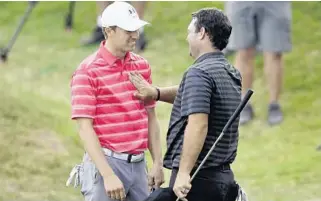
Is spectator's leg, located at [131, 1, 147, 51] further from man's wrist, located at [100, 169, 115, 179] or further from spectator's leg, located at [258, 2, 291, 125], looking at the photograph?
man's wrist, located at [100, 169, 115, 179]

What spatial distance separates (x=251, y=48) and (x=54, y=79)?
2.62m

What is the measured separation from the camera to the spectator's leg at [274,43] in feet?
30.4

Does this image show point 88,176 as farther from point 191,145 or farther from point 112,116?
point 191,145

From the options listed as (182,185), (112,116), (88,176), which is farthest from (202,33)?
(88,176)

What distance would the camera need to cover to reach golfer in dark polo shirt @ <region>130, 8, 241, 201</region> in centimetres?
462

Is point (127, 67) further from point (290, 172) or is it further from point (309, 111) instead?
point (309, 111)

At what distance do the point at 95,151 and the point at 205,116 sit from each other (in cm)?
57

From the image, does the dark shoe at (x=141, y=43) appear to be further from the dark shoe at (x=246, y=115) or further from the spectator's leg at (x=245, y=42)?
the dark shoe at (x=246, y=115)

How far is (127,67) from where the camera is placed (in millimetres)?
5000

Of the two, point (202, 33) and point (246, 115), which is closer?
point (202, 33)

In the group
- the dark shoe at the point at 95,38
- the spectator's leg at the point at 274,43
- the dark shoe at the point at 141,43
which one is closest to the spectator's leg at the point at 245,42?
the spectator's leg at the point at 274,43

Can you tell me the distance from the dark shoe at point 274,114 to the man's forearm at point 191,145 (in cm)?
459

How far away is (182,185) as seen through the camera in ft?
15.3

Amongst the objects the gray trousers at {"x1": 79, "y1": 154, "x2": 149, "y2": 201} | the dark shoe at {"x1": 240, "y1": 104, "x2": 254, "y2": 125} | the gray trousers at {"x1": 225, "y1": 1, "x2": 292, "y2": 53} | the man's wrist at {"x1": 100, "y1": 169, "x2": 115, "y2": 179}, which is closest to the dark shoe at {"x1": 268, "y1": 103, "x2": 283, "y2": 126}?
the dark shoe at {"x1": 240, "y1": 104, "x2": 254, "y2": 125}
